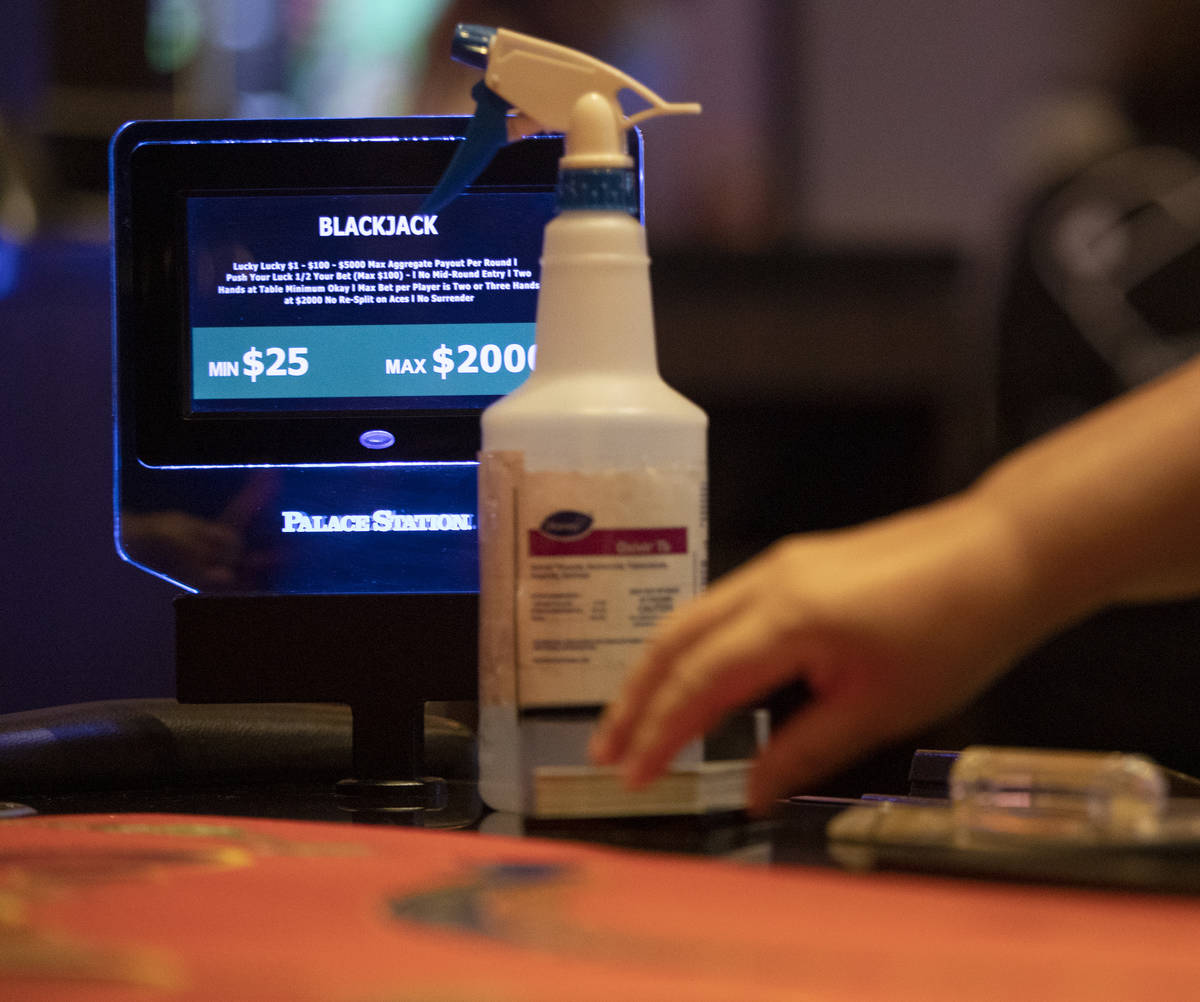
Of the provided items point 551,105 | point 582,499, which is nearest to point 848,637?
point 582,499

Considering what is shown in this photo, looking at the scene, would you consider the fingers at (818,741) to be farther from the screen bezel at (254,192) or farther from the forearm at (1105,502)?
the screen bezel at (254,192)

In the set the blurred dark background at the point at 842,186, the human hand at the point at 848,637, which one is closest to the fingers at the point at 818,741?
the human hand at the point at 848,637

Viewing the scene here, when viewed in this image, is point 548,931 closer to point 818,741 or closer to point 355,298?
point 818,741

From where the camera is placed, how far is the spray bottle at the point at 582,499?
21.2 inches

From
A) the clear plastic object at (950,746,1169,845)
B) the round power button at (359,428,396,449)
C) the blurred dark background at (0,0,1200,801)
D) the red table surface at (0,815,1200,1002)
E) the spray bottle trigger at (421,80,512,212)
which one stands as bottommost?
the red table surface at (0,815,1200,1002)

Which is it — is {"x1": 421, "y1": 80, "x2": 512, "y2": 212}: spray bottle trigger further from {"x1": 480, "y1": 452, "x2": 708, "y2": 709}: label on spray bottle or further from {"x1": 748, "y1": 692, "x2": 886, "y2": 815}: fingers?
{"x1": 748, "y1": 692, "x2": 886, "y2": 815}: fingers

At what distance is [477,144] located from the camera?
66cm

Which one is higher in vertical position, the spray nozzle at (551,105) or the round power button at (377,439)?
the spray nozzle at (551,105)

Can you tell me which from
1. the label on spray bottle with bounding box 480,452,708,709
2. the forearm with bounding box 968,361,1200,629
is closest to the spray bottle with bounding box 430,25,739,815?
the label on spray bottle with bounding box 480,452,708,709

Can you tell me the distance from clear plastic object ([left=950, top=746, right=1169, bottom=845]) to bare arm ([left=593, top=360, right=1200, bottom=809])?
0.04m

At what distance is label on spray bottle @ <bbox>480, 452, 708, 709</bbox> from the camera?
21.1 inches

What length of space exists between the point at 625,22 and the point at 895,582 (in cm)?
192

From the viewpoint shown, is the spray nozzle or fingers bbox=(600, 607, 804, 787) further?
the spray nozzle

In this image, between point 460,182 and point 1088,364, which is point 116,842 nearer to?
point 460,182
